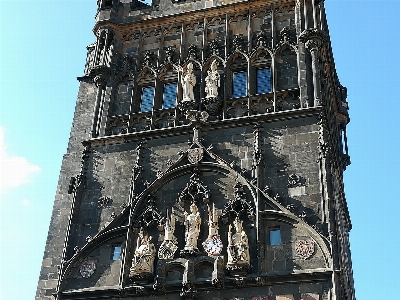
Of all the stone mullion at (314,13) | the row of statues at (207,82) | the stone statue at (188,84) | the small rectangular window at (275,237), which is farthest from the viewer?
the stone mullion at (314,13)

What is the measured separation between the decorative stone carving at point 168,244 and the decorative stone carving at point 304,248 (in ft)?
10.0

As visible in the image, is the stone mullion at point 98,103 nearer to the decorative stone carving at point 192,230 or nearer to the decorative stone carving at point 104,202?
the decorative stone carving at point 104,202

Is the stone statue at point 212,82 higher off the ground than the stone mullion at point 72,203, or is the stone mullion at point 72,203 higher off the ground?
the stone statue at point 212,82

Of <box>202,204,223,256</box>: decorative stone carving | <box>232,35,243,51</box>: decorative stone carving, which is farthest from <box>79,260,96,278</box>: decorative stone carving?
<box>232,35,243,51</box>: decorative stone carving

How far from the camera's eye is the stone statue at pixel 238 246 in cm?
1539

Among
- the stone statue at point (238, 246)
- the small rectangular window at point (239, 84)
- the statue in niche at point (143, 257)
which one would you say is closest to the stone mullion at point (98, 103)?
the small rectangular window at point (239, 84)

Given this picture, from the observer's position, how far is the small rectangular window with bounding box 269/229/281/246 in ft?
51.6

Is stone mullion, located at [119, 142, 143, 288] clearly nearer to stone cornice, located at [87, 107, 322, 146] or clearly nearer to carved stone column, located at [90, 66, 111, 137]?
stone cornice, located at [87, 107, 322, 146]

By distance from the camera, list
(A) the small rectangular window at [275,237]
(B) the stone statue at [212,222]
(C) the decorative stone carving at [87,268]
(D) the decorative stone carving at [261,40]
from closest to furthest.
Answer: (A) the small rectangular window at [275,237] → (B) the stone statue at [212,222] → (C) the decorative stone carving at [87,268] → (D) the decorative stone carving at [261,40]

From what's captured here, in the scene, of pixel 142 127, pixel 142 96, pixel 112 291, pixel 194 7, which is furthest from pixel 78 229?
pixel 194 7

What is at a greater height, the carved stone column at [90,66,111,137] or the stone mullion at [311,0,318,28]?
the stone mullion at [311,0,318,28]

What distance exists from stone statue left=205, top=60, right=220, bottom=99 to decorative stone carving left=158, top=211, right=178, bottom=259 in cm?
427

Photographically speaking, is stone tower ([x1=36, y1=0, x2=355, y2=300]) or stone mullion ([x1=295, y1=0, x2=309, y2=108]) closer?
stone tower ([x1=36, y1=0, x2=355, y2=300])

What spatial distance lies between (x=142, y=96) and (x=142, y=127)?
1392 millimetres
